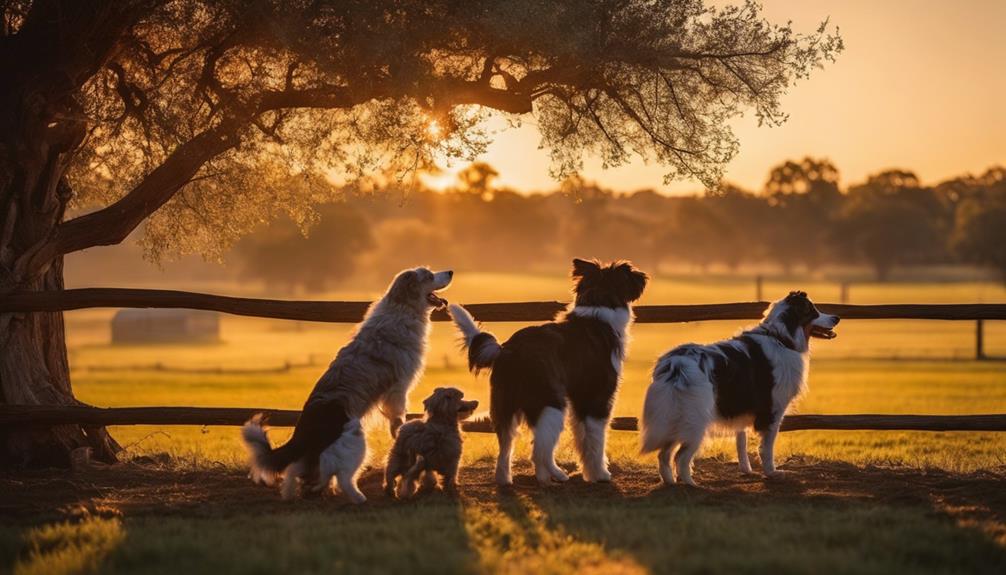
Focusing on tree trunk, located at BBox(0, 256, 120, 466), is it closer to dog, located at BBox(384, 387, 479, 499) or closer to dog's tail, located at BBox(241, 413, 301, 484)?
dog's tail, located at BBox(241, 413, 301, 484)

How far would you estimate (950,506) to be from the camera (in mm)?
8523

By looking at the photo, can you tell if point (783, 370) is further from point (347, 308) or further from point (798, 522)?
point (347, 308)

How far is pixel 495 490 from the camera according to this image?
30.8 feet

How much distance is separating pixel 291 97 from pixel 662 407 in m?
6.04

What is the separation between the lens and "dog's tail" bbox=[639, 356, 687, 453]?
9328 millimetres

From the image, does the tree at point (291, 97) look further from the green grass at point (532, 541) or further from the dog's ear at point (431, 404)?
the green grass at point (532, 541)

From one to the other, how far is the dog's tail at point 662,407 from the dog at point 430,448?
1.52 metres

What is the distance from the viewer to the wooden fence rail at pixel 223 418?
11.0m

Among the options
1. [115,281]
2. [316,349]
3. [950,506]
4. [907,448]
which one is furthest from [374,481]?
[115,281]

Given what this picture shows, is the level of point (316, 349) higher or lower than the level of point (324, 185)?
lower

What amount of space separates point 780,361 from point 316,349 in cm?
5001

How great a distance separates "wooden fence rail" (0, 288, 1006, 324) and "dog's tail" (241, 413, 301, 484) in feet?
8.28

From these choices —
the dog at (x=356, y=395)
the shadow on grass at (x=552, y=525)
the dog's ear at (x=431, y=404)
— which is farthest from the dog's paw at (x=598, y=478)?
the dog at (x=356, y=395)

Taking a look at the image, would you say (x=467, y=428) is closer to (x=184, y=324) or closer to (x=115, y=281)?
(x=184, y=324)
